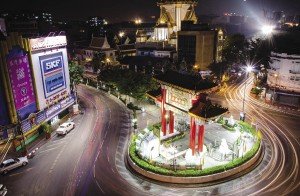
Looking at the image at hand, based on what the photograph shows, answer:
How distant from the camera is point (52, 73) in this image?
47.1 m

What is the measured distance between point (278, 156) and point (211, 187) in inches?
472

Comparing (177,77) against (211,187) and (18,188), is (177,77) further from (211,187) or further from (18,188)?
(18,188)

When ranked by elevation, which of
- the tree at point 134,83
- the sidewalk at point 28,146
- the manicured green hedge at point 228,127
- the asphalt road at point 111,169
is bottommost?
the asphalt road at point 111,169

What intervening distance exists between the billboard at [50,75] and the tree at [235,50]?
203ft

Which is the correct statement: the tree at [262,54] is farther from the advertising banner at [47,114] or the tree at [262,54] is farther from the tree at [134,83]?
the advertising banner at [47,114]

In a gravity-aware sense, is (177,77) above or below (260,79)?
above

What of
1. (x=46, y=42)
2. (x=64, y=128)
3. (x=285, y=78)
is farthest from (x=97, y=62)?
(x=285, y=78)

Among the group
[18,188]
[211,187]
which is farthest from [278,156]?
[18,188]

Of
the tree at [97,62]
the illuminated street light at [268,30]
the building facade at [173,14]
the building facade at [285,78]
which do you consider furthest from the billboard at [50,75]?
the illuminated street light at [268,30]

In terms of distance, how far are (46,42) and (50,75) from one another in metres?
5.59

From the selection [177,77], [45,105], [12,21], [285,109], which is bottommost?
[285,109]

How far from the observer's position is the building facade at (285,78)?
56.8 meters

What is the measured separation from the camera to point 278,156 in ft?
117

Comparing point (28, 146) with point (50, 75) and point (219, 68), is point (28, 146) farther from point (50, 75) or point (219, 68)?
point (219, 68)
